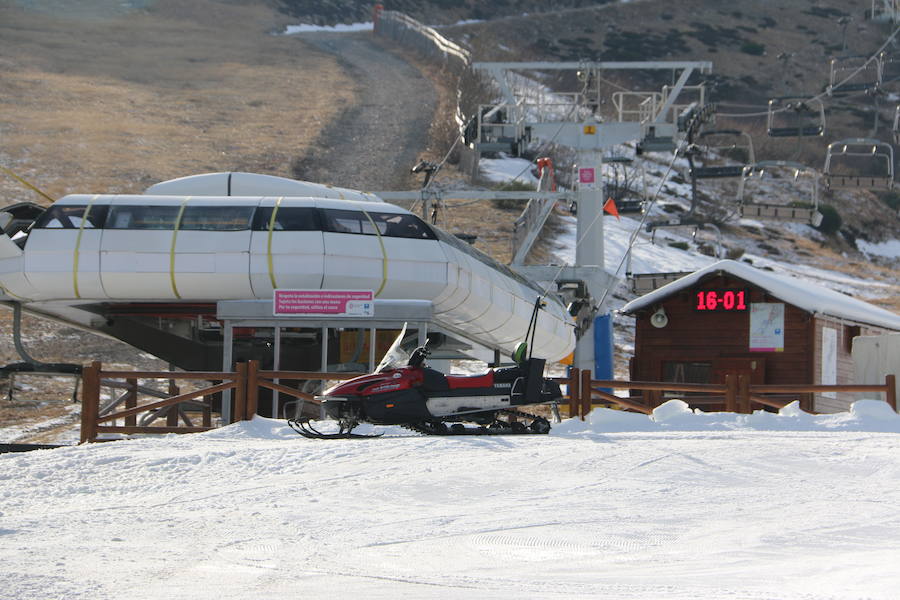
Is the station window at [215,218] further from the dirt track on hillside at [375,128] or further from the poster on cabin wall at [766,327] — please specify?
the dirt track on hillside at [375,128]

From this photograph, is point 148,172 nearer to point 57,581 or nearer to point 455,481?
point 455,481

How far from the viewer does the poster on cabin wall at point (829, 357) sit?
25.1 meters

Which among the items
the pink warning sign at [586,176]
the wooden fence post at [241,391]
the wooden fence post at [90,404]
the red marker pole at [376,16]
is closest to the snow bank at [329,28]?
the red marker pole at [376,16]

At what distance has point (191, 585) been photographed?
305 inches

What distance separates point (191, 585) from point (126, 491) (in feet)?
12.9

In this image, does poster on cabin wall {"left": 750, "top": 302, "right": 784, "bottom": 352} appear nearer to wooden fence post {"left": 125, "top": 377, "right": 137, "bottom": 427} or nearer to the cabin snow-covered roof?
the cabin snow-covered roof

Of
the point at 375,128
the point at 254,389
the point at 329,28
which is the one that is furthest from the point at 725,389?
the point at 329,28

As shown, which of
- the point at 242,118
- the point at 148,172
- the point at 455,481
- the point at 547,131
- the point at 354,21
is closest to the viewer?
the point at 455,481

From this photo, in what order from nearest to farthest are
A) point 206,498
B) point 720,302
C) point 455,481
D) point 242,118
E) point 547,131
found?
point 206,498 < point 455,481 < point 720,302 < point 547,131 < point 242,118

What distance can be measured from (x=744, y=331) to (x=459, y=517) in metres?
16.2

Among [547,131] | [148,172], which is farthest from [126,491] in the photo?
[148,172]

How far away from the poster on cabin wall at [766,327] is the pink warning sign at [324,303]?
7981mm

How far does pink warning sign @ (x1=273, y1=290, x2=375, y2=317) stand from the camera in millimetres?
21562

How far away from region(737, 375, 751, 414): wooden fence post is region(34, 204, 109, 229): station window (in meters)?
11.2
